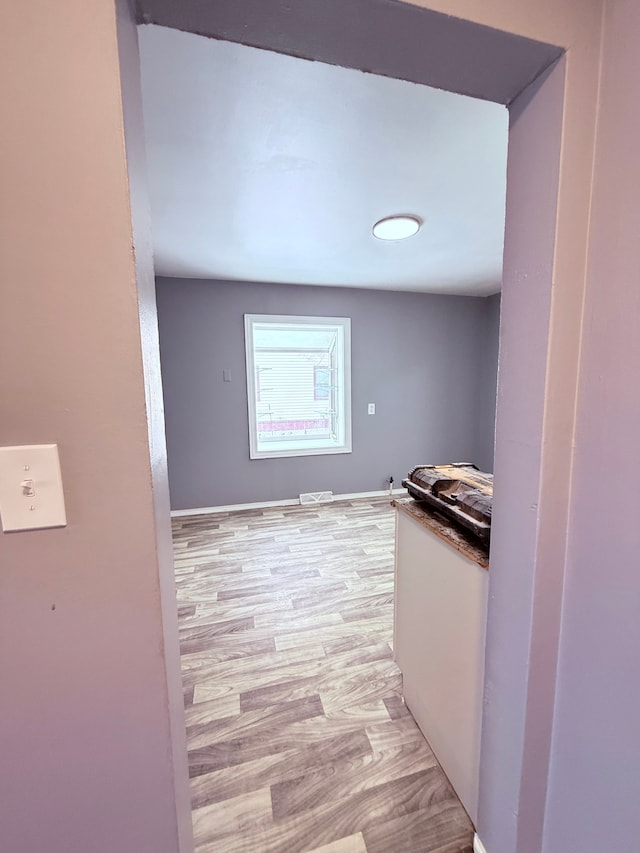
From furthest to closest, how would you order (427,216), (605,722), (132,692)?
1. (427,216)
2. (605,722)
3. (132,692)

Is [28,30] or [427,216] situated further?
[427,216]

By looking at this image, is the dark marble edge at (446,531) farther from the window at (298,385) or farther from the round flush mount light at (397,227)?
the window at (298,385)

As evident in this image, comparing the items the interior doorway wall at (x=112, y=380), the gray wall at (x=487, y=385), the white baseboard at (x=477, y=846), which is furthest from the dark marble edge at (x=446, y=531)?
the gray wall at (x=487, y=385)

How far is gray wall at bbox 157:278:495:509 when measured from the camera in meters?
3.29

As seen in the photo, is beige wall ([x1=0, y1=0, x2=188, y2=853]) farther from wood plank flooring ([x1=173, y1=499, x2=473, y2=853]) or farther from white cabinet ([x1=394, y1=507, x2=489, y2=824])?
white cabinet ([x1=394, y1=507, x2=489, y2=824])

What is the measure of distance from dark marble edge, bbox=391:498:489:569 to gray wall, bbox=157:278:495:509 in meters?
2.43

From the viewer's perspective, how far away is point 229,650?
5.70 feet

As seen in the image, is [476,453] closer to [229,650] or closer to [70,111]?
[229,650]

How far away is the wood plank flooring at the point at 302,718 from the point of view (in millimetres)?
1032

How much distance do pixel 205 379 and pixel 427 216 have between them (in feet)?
7.85

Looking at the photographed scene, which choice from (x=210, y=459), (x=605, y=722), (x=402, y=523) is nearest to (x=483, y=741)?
(x=605, y=722)

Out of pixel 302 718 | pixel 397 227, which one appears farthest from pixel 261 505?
pixel 397 227

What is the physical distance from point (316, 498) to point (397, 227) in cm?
268

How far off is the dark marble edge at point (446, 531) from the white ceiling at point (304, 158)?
1487 millimetres
